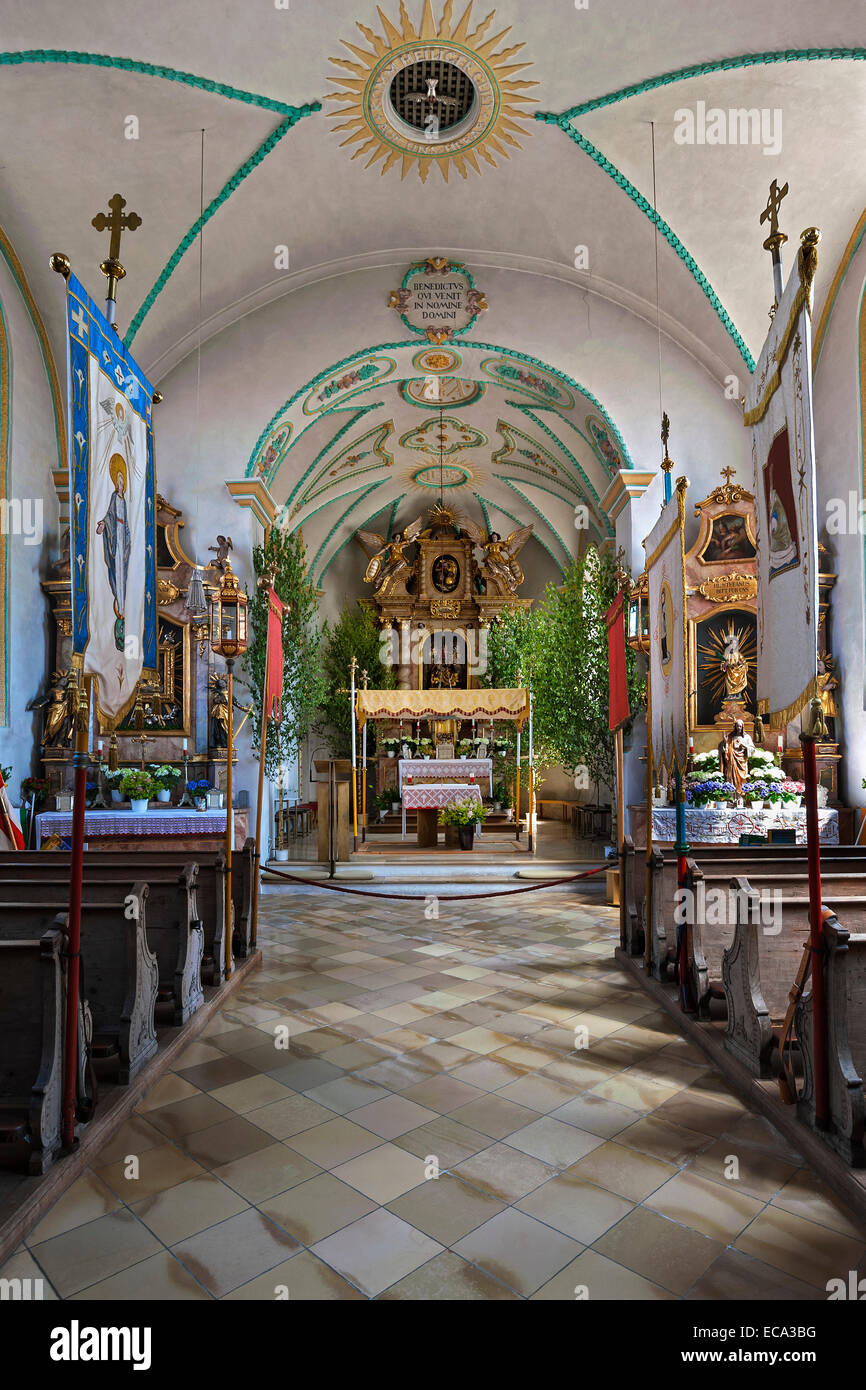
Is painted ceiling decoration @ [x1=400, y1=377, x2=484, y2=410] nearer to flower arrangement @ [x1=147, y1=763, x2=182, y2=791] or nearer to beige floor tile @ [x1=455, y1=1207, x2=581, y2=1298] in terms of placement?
flower arrangement @ [x1=147, y1=763, x2=182, y2=791]

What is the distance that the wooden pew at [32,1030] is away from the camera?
9.07 feet

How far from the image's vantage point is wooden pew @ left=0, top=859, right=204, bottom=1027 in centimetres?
412

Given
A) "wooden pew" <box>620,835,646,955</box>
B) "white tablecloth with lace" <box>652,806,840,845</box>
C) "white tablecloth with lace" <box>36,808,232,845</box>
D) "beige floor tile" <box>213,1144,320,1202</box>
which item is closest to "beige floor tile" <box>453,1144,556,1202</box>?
"beige floor tile" <box>213,1144,320,1202</box>

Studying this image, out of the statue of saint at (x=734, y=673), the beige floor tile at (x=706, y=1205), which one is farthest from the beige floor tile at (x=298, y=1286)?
the statue of saint at (x=734, y=673)

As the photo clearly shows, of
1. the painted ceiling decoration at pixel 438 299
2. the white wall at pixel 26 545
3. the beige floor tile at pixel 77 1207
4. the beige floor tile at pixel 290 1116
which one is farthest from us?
the painted ceiling decoration at pixel 438 299

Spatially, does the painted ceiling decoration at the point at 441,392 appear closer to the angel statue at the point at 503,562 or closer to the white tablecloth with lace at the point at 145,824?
the angel statue at the point at 503,562

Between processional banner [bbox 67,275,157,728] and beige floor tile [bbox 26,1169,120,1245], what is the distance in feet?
5.65

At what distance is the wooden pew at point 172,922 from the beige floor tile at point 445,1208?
1.93 m

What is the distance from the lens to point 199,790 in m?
9.50

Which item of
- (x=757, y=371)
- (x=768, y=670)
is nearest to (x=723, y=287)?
(x=757, y=371)

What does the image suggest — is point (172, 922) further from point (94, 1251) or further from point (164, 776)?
point (164, 776)

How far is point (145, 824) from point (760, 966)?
6.49 meters

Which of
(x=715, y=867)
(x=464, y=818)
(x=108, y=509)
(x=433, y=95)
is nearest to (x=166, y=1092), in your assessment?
(x=108, y=509)

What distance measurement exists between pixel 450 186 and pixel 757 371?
650cm
